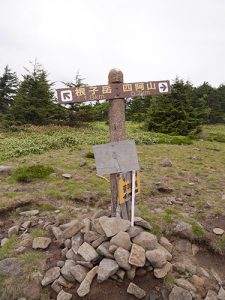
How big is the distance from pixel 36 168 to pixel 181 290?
23.5 feet

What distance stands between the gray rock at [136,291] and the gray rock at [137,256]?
30cm

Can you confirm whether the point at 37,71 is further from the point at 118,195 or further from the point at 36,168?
the point at 118,195

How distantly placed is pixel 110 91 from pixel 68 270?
10.6 feet

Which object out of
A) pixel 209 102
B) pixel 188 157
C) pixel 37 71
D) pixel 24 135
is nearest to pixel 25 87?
pixel 37 71

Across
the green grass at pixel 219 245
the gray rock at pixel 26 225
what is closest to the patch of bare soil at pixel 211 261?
the green grass at pixel 219 245

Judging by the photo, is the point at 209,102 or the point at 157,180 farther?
the point at 209,102

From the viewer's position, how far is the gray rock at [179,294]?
356 centimetres

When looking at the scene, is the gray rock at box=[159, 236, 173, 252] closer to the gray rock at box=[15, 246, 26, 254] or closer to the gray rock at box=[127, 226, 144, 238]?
the gray rock at box=[127, 226, 144, 238]

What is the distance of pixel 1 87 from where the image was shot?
106 ft

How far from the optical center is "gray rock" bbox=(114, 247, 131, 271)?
3729 millimetres

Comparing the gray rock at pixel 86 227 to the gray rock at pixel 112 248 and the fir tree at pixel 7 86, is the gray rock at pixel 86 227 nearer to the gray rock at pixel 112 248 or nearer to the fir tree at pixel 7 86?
the gray rock at pixel 112 248

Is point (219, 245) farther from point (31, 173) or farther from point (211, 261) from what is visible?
point (31, 173)

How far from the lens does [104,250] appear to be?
12.9ft

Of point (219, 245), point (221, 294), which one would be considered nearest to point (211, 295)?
point (221, 294)
